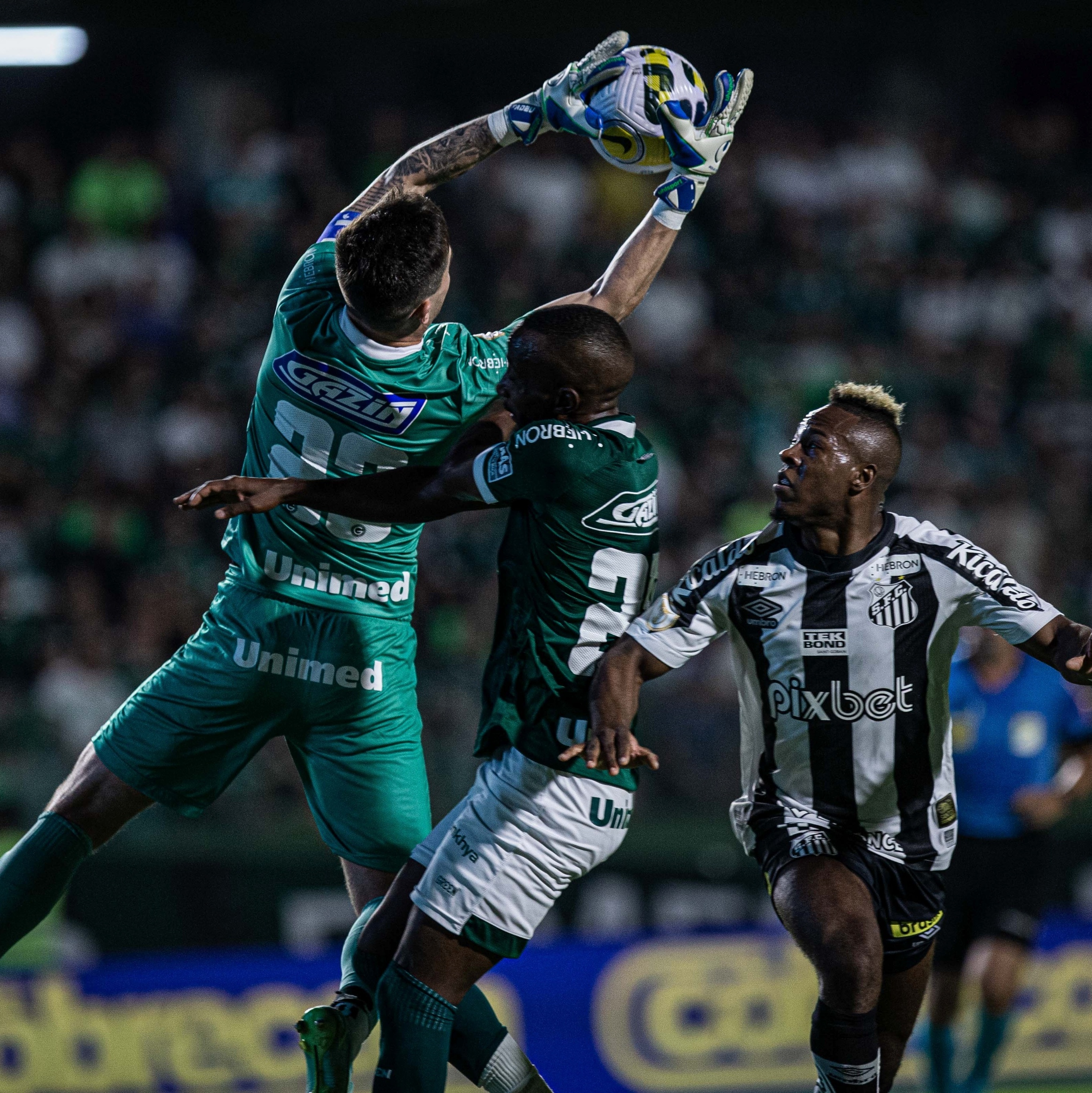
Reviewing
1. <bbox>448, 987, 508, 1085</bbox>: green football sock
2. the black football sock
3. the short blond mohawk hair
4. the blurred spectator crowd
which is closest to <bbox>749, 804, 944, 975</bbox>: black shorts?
the black football sock

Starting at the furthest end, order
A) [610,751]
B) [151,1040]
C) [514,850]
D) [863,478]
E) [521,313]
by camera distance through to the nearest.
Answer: [521,313], [151,1040], [863,478], [514,850], [610,751]

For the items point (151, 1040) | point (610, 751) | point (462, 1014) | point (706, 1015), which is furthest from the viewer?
point (706, 1015)

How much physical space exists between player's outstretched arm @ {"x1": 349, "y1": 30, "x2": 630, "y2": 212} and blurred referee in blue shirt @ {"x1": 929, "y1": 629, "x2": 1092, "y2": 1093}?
3.81 m

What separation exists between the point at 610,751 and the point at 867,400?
1.27 m

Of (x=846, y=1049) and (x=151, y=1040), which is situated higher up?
(x=846, y=1049)

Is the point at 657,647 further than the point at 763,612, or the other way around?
the point at 763,612

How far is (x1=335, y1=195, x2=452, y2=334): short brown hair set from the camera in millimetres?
3975

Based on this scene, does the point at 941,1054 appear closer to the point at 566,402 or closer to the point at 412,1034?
the point at 412,1034

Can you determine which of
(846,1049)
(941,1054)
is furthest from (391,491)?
(941,1054)

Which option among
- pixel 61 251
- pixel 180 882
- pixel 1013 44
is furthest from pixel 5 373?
pixel 1013 44

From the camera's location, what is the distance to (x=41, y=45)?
1384 centimetres

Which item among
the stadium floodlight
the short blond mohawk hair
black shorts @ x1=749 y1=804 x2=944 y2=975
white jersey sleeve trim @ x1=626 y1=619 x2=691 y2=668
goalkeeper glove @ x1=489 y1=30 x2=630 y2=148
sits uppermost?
the stadium floodlight

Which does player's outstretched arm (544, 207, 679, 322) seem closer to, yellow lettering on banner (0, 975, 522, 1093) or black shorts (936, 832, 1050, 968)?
black shorts (936, 832, 1050, 968)

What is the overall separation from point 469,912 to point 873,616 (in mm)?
1338
